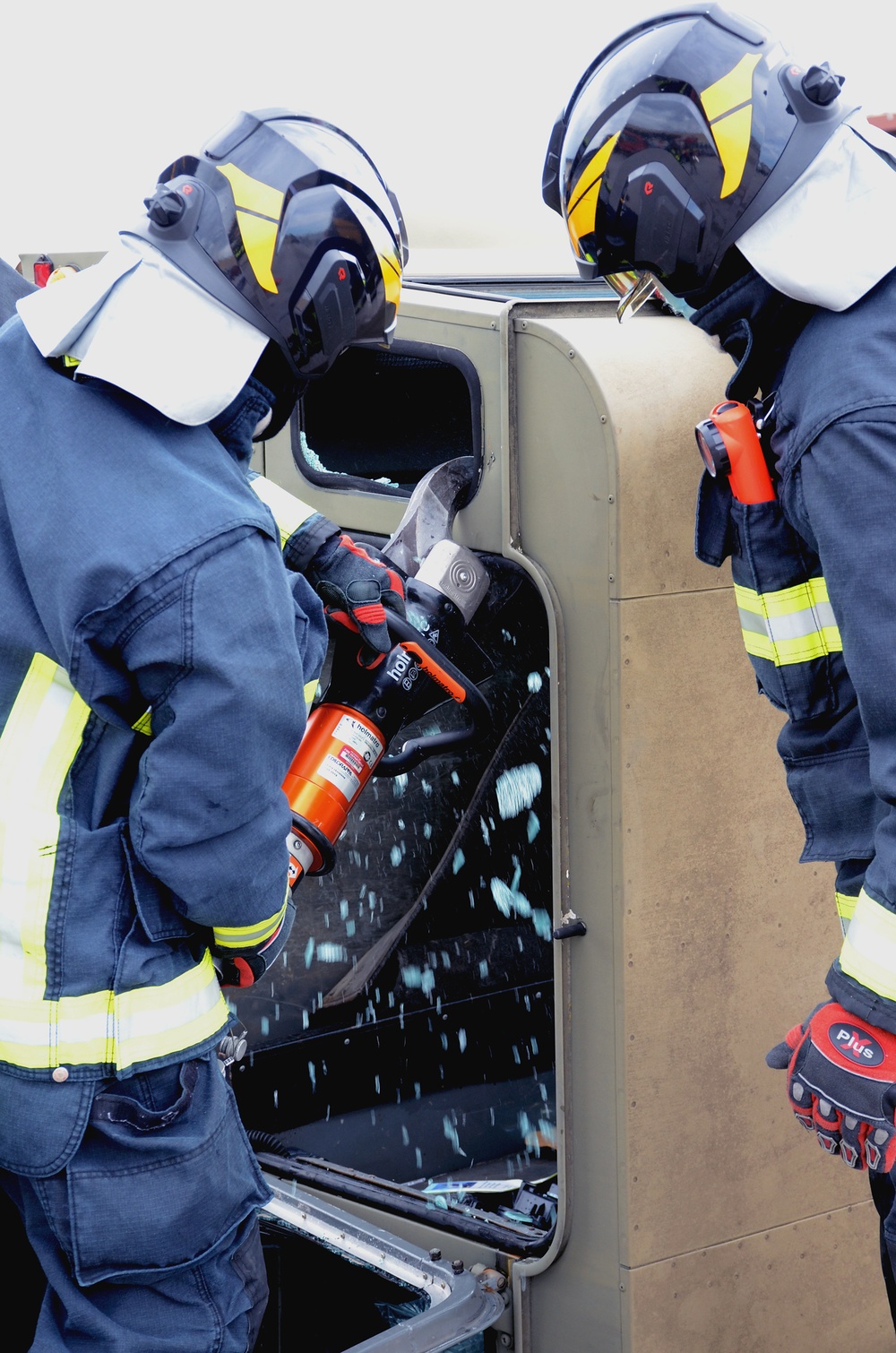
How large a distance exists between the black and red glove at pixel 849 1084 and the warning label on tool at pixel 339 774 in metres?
0.82

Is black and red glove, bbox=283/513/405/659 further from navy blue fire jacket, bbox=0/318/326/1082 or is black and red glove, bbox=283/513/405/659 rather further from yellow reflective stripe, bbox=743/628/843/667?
yellow reflective stripe, bbox=743/628/843/667

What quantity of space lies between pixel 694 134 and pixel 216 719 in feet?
2.99

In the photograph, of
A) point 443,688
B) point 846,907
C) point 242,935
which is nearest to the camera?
point 242,935

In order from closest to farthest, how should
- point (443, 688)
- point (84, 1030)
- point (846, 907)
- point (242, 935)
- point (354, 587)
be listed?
point (84, 1030)
point (242, 935)
point (846, 907)
point (354, 587)
point (443, 688)

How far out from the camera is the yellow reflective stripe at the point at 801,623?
69.7 inches

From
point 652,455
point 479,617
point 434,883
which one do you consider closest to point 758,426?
point 652,455

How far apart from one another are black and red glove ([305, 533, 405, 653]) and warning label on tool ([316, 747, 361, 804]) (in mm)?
190

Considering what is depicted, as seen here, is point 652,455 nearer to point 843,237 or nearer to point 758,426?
point 758,426

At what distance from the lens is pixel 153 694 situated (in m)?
1.59

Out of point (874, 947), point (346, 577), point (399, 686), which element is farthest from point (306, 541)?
point (874, 947)

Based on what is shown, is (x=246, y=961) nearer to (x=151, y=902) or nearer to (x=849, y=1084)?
(x=151, y=902)

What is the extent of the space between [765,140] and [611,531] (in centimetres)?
60

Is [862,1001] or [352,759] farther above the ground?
[862,1001]

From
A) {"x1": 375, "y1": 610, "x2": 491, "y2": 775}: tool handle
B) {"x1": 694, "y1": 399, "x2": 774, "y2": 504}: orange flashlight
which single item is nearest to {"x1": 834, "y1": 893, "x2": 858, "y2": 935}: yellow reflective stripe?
{"x1": 694, "y1": 399, "x2": 774, "y2": 504}: orange flashlight
